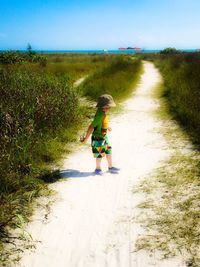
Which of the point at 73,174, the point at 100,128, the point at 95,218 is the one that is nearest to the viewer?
the point at 95,218

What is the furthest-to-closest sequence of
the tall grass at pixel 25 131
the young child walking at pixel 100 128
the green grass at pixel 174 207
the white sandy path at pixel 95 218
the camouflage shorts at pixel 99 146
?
the camouflage shorts at pixel 99 146 < the young child walking at pixel 100 128 < the tall grass at pixel 25 131 < the green grass at pixel 174 207 < the white sandy path at pixel 95 218

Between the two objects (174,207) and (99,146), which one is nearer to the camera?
(174,207)

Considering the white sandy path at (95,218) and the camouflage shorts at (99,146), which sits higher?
the camouflage shorts at (99,146)

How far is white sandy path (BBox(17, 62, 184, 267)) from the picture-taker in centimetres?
290

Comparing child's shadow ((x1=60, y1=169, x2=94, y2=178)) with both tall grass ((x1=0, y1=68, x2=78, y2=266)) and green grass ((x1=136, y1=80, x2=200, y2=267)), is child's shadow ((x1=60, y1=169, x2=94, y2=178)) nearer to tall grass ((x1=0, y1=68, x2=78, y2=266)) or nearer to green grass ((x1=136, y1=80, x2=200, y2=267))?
tall grass ((x1=0, y1=68, x2=78, y2=266))

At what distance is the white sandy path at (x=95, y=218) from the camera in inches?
114

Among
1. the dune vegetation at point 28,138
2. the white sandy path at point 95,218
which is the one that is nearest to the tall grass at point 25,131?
the dune vegetation at point 28,138

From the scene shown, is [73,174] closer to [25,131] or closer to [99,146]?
[99,146]

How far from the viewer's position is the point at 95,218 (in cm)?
358

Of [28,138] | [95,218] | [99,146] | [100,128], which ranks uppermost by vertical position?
[100,128]

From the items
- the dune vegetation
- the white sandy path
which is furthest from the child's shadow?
the dune vegetation

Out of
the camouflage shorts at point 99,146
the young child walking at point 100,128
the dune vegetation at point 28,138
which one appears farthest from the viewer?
the camouflage shorts at point 99,146

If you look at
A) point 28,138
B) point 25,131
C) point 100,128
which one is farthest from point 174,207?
point 25,131

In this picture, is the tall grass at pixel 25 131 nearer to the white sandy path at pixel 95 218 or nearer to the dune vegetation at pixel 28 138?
the dune vegetation at pixel 28 138
